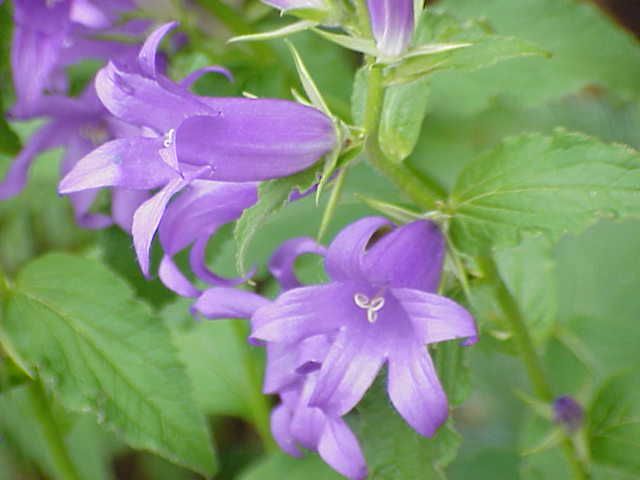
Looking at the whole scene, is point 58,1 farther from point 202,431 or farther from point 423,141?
point 423,141

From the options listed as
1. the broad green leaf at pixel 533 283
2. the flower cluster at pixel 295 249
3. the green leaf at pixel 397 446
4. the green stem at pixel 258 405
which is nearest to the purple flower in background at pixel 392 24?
the flower cluster at pixel 295 249

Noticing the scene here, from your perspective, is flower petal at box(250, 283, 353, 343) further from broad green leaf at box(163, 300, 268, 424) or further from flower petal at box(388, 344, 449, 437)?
broad green leaf at box(163, 300, 268, 424)

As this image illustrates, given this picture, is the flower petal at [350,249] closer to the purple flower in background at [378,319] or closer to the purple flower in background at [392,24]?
the purple flower in background at [378,319]

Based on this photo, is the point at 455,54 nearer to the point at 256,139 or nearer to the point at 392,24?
the point at 392,24

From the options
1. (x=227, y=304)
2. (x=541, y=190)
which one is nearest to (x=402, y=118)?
(x=541, y=190)

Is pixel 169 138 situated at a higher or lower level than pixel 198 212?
higher

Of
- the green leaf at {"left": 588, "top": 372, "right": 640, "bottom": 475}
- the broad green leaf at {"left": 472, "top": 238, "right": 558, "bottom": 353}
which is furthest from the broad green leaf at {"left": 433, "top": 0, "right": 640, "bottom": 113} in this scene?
the green leaf at {"left": 588, "top": 372, "right": 640, "bottom": 475}
